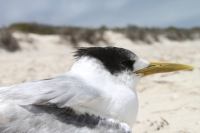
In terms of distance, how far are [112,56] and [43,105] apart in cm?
72

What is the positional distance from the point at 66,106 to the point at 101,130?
0.27 metres

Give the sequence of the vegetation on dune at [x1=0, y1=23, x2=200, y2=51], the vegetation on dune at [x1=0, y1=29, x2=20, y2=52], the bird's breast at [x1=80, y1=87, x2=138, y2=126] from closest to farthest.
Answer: the bird's breast at [x1=80, y1=87, x2=138, y2=126]
the vegetation on dune at [x1=0, y1=29, x2=20, y2=52]
the vegetation on dune at [x1=0, y1=23, x2=200, y2=51]

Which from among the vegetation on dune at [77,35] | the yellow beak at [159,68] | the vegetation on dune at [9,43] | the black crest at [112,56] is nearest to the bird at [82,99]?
the black crest at [112,56]

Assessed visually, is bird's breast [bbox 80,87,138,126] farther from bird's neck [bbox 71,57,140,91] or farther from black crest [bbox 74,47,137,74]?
black crest [bbox 74,47,137,74]

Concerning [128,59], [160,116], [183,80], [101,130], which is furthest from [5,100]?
[183,80]

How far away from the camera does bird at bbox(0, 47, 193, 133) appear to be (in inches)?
62.2

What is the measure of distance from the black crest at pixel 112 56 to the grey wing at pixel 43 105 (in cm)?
32

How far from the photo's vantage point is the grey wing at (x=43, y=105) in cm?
155

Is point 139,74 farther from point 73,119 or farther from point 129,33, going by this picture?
point 129,33

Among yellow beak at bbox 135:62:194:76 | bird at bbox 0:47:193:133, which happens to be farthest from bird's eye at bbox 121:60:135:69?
yellow beak at bbox 135:62:194:76

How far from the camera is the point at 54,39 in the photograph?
14.3m

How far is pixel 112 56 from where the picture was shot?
6.80 ft

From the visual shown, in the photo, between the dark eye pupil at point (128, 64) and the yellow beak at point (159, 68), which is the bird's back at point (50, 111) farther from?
the yellow beak at point (159, 68)

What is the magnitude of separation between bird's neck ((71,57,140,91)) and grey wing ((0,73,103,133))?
6.7 inches
